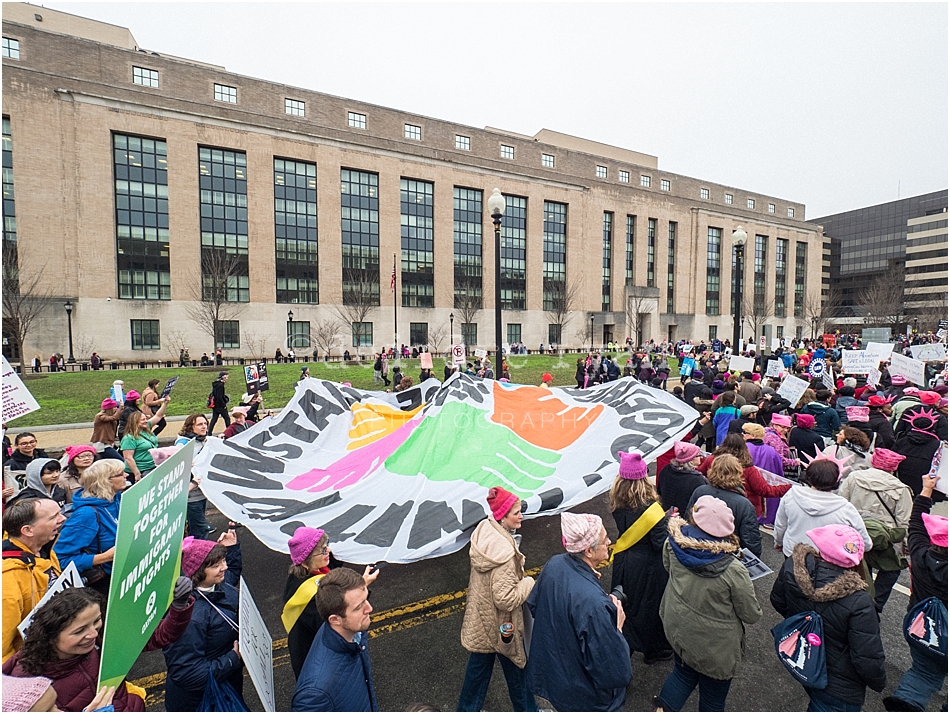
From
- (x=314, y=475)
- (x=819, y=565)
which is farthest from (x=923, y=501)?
(x=314, y=475)

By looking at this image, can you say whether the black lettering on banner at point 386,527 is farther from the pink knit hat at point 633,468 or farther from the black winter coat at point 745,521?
the black winter coat at point 745,521

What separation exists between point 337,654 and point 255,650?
2.13 feet

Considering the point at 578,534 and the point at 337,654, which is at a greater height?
the point at 578,534

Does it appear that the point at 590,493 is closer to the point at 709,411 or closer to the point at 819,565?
the point at 819,565

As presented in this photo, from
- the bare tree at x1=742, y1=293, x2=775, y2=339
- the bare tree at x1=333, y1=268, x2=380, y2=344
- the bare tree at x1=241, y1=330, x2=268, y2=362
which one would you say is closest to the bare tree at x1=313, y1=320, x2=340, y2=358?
the bare tree at x1=333, y1=268, x2=380, y2=344

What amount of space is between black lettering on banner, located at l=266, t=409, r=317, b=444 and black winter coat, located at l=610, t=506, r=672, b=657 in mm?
5808

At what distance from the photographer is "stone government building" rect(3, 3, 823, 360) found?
35.8m

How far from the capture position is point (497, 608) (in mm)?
3211

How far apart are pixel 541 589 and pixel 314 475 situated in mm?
4436

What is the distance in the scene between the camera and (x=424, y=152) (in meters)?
49.2

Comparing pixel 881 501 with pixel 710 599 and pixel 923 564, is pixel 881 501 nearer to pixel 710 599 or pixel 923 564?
pixel 923 564

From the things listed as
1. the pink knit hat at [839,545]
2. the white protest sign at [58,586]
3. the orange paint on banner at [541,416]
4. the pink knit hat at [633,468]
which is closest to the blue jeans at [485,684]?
the pink knit hat at [633,468]

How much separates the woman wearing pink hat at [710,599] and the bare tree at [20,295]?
1692 inches

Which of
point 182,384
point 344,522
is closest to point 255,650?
point 344,522
